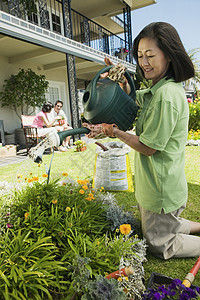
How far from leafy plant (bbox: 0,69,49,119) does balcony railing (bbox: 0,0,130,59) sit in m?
1.69

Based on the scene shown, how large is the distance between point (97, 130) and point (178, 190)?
0.65 meters

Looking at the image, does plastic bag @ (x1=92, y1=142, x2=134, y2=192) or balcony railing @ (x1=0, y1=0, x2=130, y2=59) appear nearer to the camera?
A: plastic bag @ (x1=92, y1=142, x2=134, y2=192)

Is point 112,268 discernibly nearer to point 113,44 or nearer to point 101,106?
point 101,106

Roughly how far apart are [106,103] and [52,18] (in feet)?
30.0

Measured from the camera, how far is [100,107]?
1.33 metres

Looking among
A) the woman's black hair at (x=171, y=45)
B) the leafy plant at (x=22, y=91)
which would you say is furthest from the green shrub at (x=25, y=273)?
the leafy plant at (x=22, y=91)

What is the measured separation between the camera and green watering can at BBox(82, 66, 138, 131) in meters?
1.31

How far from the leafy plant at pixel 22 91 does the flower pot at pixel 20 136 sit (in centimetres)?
61

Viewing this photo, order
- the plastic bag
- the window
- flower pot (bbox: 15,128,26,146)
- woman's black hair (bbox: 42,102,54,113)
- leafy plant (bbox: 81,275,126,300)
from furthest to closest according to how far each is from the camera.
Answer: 1. the window
2. flower pot (bbox: 15,128,26,146)
3. woman's black hair (bbox: 42,102,54,113)
4. the plastic bag
5. leafy plant (bbox: 81,275,126,300)

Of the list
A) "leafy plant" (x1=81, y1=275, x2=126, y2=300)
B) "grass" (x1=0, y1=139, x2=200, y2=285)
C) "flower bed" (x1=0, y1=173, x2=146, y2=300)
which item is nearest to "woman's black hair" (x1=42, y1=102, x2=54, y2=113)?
"grass" (x1=0, y1=139, x2=200, y2=285)

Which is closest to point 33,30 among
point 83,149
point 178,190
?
point 83,149

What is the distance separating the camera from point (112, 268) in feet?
4.16

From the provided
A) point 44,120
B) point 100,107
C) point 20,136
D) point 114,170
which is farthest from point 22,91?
point 100,107

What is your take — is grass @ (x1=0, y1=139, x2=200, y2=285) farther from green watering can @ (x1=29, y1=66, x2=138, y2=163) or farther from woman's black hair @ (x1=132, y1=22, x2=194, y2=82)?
woman's black hair @ (x1=132, y1=22, x2=194, y2=82)
